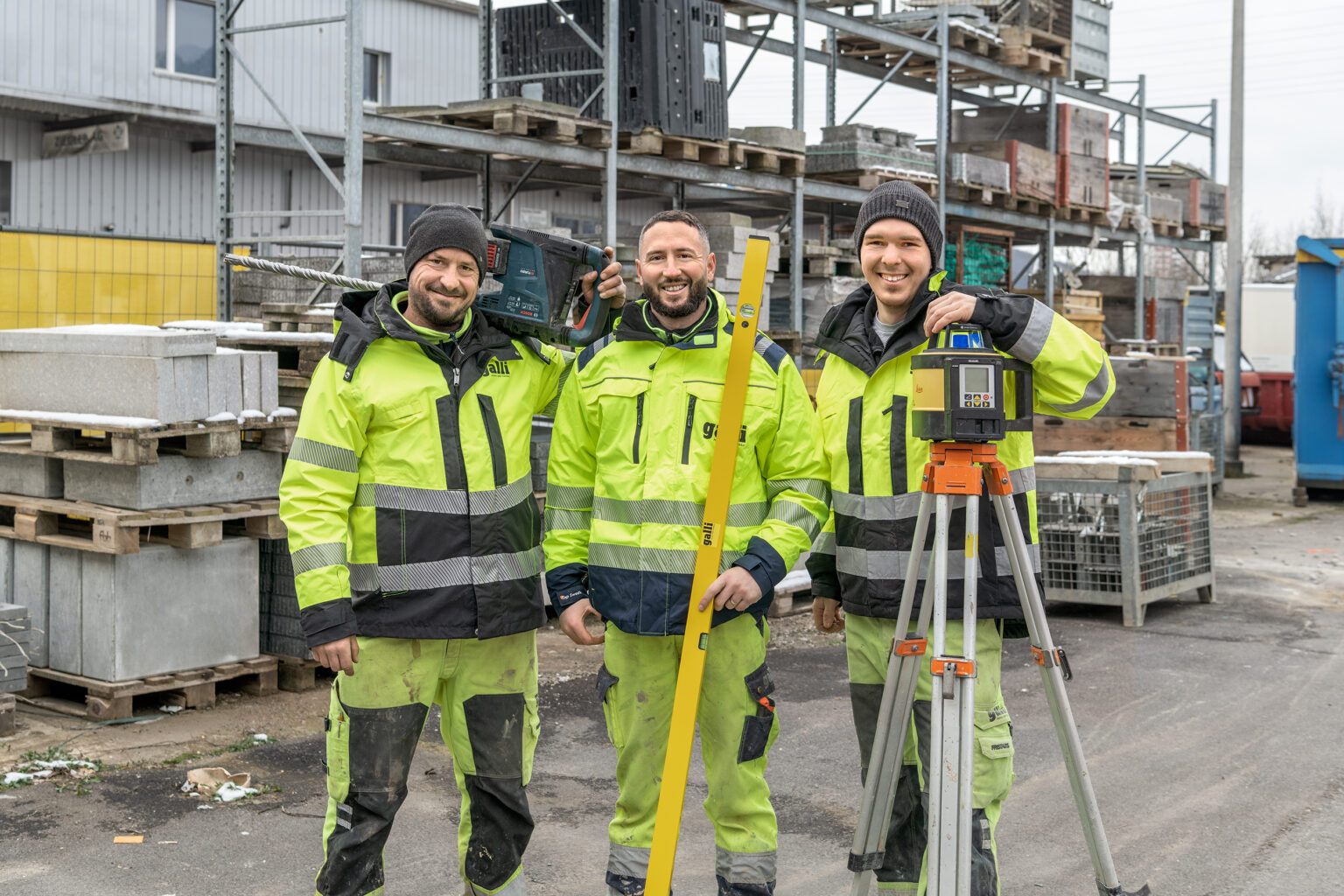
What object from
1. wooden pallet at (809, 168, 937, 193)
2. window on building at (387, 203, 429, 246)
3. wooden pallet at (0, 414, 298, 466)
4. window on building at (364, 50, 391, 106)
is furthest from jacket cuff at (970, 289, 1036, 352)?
window on building at (364, 50, 391, 106)

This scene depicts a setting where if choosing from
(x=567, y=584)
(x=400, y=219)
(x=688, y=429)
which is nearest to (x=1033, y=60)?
(x=400, y=219)

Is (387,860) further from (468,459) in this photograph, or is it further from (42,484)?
(42,484)

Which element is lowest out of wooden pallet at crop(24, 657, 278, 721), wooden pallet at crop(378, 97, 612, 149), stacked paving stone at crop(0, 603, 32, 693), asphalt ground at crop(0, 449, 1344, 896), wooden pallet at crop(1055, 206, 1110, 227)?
asphalt ground at crop(0, 449, 1344, 896)

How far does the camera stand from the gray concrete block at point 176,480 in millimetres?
6238

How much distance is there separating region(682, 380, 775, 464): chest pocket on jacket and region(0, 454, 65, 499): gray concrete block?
13.8 feet

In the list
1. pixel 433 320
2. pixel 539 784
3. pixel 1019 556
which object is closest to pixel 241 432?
pixel 539 784

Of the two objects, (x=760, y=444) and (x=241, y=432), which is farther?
(x=241, y=432)

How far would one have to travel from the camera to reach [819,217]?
Result: 59.8ft

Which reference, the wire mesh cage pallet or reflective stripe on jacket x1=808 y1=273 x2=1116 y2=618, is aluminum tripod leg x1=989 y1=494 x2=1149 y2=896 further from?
the wire mesh cage pallet

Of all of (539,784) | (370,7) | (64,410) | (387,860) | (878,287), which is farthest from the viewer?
(370,7)

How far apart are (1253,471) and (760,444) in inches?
731

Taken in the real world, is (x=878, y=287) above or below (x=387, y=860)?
above

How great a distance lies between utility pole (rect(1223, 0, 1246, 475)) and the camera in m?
19.1

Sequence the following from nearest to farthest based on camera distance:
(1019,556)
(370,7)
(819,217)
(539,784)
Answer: (1019,556) → (539,784) → (819,217) → (370,7)
